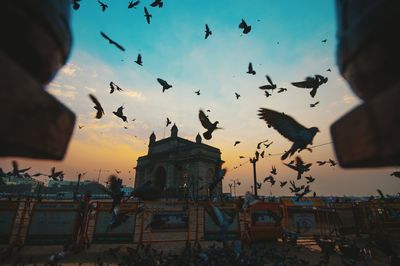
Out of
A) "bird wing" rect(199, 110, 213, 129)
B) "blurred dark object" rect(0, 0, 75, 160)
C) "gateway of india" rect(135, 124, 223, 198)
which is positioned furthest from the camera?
"gateway of india" rect(135, 124, 223, 198)

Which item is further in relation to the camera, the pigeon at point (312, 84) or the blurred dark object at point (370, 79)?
the pigeon at point (312, 84)

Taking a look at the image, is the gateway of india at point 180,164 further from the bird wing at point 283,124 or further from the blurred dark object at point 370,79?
the blurred dark object at point 370,79

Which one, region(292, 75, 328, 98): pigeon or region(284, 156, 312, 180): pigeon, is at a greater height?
region(292, 75, 328, 98): pigeon

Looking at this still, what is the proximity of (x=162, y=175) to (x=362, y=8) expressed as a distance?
197ft

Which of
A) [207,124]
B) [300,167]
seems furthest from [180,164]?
[207,124]

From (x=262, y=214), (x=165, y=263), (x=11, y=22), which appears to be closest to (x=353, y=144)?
(x=11, y=22)

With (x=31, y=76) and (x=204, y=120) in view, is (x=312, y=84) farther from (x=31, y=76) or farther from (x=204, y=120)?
(x=31, y=76)

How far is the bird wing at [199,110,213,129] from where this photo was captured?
7805 mm

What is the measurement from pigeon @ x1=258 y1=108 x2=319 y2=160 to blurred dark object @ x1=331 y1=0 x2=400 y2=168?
3791mm

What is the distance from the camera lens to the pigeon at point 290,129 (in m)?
4.75

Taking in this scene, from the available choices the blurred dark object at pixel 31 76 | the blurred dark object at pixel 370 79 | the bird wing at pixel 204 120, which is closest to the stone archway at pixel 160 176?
the bird wing at pixel 204 120

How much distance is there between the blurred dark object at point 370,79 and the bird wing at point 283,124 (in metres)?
3.77

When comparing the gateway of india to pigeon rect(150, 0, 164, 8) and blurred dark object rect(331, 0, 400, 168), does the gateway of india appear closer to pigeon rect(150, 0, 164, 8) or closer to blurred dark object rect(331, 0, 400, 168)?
pigeon rect(150, 0, 164, 8)

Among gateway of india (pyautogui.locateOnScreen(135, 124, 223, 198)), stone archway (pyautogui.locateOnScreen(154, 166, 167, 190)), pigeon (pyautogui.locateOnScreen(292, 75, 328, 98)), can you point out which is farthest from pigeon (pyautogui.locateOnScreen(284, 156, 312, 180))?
stone archway (pyautogui.locateOnScreen(154, 166, 167, 190))
